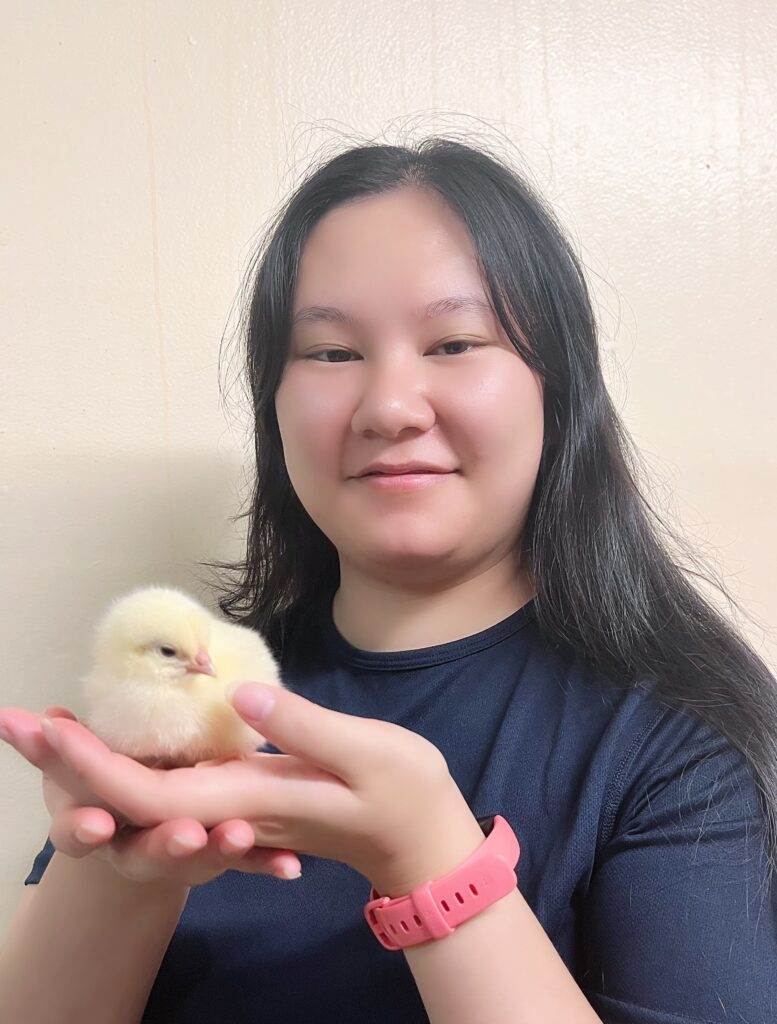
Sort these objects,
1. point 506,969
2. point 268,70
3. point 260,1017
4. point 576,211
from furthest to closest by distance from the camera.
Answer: point 576,211, point 268,70, point 260,1017, point 506,969

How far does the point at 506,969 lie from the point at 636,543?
0.53 m

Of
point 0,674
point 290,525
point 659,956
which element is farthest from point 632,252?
point 0,674

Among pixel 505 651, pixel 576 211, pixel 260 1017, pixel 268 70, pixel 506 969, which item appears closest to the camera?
pixel 506 969

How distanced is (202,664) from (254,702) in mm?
116

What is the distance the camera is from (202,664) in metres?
0.70

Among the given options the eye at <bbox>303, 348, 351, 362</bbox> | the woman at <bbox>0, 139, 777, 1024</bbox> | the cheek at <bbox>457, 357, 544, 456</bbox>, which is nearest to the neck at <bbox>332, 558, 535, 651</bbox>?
the woman at <bbox>0, 139, 777, 1024</bbox>

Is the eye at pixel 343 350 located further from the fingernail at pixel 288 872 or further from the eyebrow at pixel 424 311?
the fingernail at pixel 288 872

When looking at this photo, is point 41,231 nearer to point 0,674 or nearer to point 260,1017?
point 0,674

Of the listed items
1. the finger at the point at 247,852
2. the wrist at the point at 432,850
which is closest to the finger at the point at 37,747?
the finger at the point at 247,852

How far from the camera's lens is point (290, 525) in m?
1.19

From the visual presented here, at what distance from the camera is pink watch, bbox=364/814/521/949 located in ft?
2.16

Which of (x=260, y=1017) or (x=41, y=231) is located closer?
(x=260, y=1017)

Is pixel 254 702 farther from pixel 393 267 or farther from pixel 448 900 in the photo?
pixel 393 267

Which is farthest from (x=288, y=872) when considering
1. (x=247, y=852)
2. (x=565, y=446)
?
(x=565, y=446)
